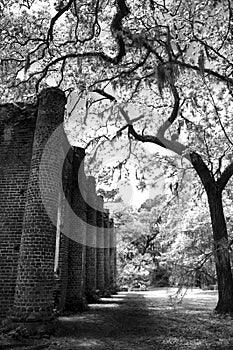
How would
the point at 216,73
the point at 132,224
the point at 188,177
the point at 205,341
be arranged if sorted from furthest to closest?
the point at 132,224 → the point at 188,177 → the point at 216,73 → the point at 205,341

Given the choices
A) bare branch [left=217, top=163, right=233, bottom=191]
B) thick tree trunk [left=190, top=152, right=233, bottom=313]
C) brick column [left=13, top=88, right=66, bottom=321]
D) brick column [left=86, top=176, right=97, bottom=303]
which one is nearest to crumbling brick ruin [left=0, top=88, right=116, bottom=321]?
brick column [left=13, top=88, right=66, bottom=321]

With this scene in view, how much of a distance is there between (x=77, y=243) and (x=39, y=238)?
5.96 metres

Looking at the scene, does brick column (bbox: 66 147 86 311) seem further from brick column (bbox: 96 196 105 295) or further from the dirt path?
brick column (bbox: 96 196 105 295)

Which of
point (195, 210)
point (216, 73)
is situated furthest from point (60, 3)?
point (195, 210)

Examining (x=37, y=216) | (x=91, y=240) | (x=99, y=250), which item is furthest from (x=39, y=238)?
(x=99, y=250)

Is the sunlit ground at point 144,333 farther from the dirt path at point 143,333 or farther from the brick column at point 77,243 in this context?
the brick column at point 77,243

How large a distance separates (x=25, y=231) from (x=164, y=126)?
702 cm

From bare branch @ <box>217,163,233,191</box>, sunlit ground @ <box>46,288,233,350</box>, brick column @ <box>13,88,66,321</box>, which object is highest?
bare branch @ <box>217,163,233,191</box>

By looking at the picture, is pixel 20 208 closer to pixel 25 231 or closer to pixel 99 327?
pixel 25 231

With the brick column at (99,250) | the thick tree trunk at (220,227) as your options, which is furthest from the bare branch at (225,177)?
the brick column at (99,250)

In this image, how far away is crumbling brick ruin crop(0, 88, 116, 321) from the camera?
8.23 meters

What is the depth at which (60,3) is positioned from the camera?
8227 millimetres

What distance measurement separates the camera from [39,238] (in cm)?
845

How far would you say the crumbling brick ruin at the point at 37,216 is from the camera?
8.23 metres
